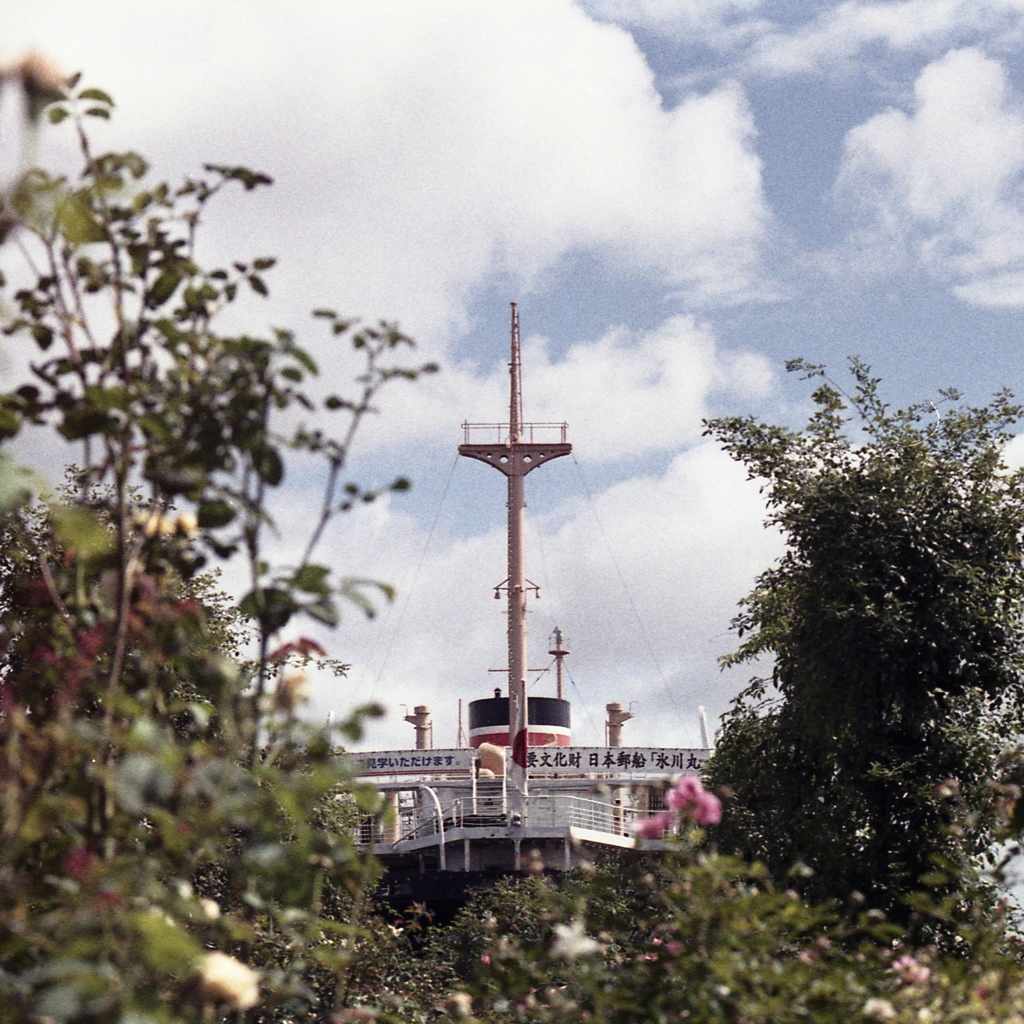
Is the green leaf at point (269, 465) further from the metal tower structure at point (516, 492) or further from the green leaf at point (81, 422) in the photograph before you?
the metal tower structure at point (516, 492)

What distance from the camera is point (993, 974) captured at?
168 inches

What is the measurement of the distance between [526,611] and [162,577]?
39831mm

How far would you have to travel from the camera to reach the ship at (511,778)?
1366 inches

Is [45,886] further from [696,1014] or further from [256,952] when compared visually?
[256,952]

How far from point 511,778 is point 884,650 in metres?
26.1

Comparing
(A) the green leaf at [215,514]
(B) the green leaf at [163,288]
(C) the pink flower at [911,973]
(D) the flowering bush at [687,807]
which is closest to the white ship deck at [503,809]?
(C) the pink flower at [911,973]

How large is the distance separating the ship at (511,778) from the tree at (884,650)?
16.7 meters

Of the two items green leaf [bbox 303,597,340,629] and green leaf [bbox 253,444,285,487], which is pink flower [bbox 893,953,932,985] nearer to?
green leaf [bbox 303,597,340,629]

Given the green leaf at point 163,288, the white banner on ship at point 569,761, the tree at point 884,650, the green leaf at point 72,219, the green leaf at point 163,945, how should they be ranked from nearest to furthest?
the green leaf at point 163,945, the green leaf at point 72,219, the green leaf at point 163,288, the tree at point 884,650, the white banner on ship at point 569,761

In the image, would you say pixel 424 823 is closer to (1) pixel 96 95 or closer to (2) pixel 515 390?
(2) pixel 515 390

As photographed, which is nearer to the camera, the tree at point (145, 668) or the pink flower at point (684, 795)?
the tree at point (145, 668)

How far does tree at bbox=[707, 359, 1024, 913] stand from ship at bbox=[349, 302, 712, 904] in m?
16.7

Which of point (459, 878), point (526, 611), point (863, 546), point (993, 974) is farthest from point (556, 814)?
point (993, 974)

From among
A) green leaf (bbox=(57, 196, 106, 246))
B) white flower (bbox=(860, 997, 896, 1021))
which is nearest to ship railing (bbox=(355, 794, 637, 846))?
white flower (bbox=(860, 997, 896, 1021))
